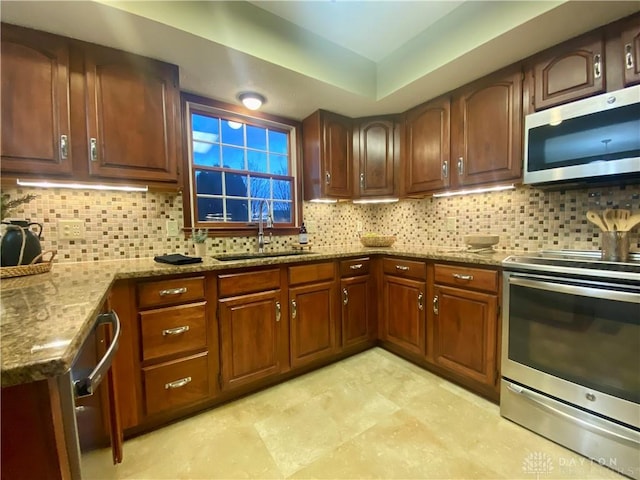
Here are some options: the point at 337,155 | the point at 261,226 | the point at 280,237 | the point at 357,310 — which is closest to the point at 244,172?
the point at 261,226

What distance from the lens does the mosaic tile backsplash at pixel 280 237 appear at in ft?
5.49

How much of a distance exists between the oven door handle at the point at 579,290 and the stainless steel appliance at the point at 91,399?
6.06ft

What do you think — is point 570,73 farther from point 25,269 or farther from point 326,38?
point 25,269

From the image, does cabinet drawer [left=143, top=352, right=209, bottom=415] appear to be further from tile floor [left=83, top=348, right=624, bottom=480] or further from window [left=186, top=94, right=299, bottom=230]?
window [left=186, top=94, right=299, bottom=230]

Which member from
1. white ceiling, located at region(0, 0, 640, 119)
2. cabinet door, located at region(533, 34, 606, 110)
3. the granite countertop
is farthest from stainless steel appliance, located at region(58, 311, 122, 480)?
cabinet door, located at region(533, 34, 606, 110)

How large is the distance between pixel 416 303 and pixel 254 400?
1335mm

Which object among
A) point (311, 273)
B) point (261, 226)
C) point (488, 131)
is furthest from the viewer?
point (261, 226)

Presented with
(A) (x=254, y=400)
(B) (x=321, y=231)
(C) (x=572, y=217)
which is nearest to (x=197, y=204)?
(B) (x=321, y=231)

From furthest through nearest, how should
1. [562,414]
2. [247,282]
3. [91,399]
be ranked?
[247,282] → [562,414] → [91,399]

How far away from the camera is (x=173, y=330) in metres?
1.55

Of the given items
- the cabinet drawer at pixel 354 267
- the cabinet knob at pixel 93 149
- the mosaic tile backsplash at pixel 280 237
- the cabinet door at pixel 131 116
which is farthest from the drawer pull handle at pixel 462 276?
the cabinet knob at pixel 93 149

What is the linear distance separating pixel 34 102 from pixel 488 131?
2673 millimetres

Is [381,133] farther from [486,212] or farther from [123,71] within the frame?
[123,71]

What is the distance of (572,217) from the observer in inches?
72.4
